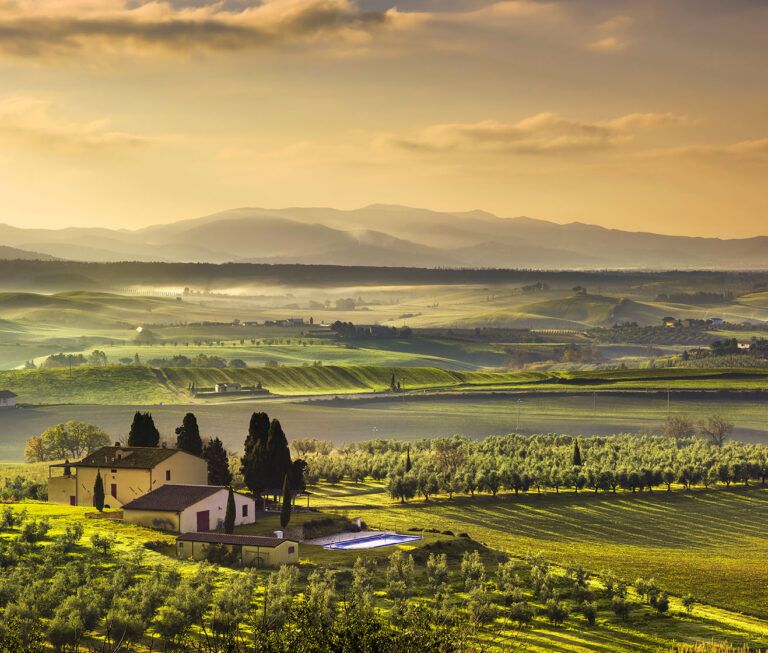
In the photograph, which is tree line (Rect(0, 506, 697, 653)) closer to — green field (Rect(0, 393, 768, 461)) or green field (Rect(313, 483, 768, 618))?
green field (Rect(313, 483, 768, 618))

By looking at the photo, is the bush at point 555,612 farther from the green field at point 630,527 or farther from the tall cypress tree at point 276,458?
the tall cypress tree at point 276,458

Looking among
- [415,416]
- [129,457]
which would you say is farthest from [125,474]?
[415,416]

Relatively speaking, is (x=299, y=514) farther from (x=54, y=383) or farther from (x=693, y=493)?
(x=54, y=383)

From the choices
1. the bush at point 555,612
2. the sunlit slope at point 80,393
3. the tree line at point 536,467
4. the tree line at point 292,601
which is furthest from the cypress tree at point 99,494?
the sunlit slope at point 80,393

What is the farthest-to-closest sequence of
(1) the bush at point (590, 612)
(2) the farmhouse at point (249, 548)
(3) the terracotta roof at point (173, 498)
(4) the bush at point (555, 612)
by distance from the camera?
(3) the terracotta roof at point (173, 498) → (2) the farmhouse at point (249, 548) → (1) the bush at point (590, 612) → (4) the bush at point (555, 612)

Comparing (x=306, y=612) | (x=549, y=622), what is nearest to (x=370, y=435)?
(x=549, y=622)

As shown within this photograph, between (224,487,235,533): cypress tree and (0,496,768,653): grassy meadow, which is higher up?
(224,487,235,533): cypress tree

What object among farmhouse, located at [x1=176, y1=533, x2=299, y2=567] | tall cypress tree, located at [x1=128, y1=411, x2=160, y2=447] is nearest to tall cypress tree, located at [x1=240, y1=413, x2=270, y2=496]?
tall cypress tree, located at [x1=128, y1=411, x2=160, y2=447]
